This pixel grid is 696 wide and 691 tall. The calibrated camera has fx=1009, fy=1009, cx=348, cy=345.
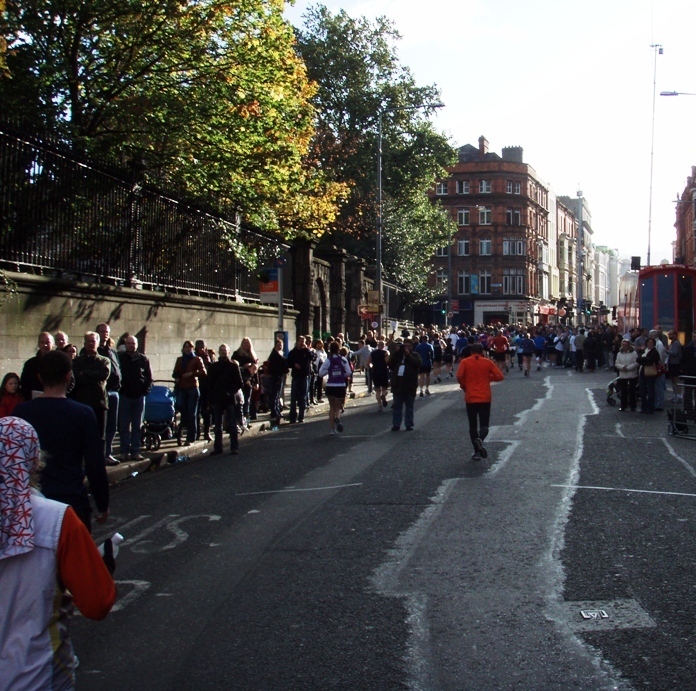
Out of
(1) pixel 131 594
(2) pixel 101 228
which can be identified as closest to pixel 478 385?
(2) pixel 101 228

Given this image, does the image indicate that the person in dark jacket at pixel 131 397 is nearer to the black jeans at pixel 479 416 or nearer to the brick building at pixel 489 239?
the black jeans at pixel 479 416

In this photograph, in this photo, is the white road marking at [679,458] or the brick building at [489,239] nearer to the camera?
the white road marking at [679,458]

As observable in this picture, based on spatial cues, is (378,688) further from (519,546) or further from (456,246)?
(456,246)

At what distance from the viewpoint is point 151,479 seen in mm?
13047

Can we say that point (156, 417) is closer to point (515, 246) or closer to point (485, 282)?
point (485, 282)

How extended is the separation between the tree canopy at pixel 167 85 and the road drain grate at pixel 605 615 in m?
14.2

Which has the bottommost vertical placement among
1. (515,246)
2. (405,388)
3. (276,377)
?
(405,388)

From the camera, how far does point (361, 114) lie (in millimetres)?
46969

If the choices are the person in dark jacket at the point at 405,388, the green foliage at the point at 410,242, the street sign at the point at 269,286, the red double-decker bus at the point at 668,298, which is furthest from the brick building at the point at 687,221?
the person in dark jacket at the point at 405,388

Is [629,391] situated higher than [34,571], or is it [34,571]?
[34,571]

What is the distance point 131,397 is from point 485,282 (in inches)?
3062

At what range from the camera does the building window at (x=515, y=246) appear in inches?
3561

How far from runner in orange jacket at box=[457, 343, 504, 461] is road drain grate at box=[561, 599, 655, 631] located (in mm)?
7541

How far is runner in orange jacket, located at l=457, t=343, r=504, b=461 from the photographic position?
14.1m
